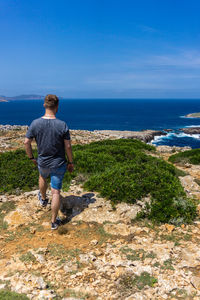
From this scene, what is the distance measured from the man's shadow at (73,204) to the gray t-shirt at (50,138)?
5.89 ft

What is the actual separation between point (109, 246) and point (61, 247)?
41.0 inches

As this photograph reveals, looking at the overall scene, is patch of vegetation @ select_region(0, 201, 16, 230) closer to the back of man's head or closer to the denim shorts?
the denim shorts

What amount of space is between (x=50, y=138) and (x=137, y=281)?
3287 mm

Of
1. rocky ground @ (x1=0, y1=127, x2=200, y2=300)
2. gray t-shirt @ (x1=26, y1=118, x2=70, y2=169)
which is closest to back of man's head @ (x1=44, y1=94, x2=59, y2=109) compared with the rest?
gray t-shirt @ (x1=26, y1=118, x2=70, y2=169)

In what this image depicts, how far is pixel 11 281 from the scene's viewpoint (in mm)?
3768

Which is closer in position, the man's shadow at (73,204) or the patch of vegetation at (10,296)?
the patch of vegetation at (10,296)

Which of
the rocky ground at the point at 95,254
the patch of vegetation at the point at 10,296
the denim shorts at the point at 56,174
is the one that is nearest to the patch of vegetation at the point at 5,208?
the rocky ground at the point at 95,254

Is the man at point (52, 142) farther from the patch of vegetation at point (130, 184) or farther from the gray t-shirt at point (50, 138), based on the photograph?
the patch of vegetation at point (130, 184)

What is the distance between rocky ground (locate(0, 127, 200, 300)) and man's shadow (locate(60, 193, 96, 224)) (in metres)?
0.03

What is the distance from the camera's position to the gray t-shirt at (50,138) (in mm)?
4957

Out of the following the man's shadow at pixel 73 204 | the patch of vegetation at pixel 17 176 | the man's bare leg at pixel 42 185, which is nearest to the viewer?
the man's bare leg at pixel 42 185

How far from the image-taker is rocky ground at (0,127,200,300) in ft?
12.1

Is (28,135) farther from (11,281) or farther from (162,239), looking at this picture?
(162,239)

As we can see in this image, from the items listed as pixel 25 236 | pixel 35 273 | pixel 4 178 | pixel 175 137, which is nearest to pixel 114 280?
pixel 35 273
